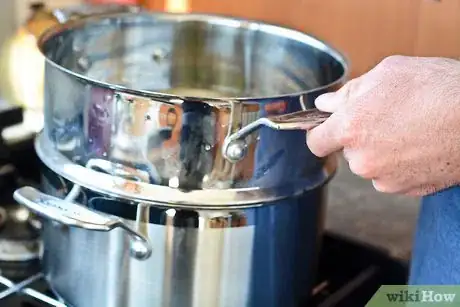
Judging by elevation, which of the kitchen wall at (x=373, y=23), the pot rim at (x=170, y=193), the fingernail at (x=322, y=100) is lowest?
the pot rim at (x=170, y=193)

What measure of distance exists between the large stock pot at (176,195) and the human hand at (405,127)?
5cm

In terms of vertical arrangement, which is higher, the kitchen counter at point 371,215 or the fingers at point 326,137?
the fingers at point 326,137

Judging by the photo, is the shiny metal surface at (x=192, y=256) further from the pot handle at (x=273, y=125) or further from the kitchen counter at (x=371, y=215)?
the kitchen counter at (x=371, y=215)

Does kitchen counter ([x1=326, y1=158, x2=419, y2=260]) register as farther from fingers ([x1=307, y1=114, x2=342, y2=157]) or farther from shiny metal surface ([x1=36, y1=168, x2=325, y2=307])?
fingers ([x1=307, y1=114, x2=342, y2=157])

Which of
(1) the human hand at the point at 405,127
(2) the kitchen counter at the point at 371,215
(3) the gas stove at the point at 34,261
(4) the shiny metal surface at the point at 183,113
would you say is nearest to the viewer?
(1) the human hand at the point at 405,127

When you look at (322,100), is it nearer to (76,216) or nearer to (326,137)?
(326,137)

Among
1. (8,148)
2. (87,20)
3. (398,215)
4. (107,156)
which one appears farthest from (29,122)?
(398,215)

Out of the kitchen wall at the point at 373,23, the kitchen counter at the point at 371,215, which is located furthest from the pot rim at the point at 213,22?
the kitchen counter at the point at 371,215

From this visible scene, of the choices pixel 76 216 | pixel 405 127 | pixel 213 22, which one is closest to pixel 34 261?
pixel 76 216

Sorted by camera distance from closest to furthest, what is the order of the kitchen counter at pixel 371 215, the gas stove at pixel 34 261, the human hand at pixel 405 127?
1. the human hand at pixel 405 127
2. the gas stove at pixel 34 261
3. the kitchen counter at pixel 371 215

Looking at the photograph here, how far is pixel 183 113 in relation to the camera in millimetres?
592

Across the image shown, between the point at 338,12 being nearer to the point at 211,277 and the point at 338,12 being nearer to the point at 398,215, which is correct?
the point at 398,215

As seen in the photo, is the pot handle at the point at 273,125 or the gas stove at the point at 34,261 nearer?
the pot handle at the point at 273,125

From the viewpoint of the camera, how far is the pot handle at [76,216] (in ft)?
1.97
